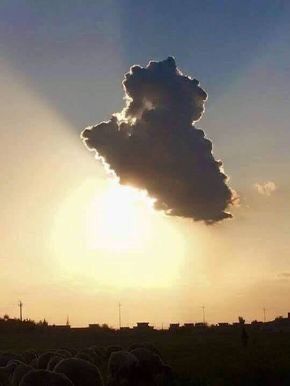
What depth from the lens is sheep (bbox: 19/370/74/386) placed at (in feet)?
76.4

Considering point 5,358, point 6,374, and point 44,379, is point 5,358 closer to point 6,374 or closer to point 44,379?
point 6,374

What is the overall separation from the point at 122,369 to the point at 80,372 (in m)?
6.52

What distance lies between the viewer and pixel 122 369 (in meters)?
32.1

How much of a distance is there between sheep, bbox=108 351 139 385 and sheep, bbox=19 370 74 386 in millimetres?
8376

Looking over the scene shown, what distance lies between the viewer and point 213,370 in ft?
120

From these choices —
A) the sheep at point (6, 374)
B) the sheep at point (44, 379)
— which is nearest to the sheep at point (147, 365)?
the sheep at point (6, 374)

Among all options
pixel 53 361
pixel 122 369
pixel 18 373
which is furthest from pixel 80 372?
pixel 122 369

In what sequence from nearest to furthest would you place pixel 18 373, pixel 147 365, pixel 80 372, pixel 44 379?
1. pixel 44 379
2. pixel 80 372
3. pixel 18 373
4. pixel 147 365

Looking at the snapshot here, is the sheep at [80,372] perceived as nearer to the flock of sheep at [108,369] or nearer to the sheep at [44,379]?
the flock of sheep at [108,369]

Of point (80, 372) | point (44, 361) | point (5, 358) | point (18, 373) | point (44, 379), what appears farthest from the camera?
point (5, 358)

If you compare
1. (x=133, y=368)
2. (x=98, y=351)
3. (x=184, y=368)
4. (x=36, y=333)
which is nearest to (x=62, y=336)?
(x=36, y=333)

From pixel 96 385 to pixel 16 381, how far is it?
3.49 metres

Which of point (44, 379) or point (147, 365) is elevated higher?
point (147, 365)

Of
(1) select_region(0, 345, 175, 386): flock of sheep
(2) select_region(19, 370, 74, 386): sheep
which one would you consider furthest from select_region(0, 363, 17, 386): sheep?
(2) select_region(19, 370, 74, 386): sheep
